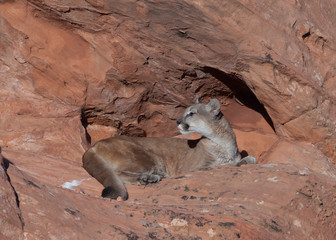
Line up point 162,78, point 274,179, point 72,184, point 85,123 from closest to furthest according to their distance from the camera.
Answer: point 274,179 < point 72,184 < point 162,78 < point 85,123

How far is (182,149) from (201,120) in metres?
0.58

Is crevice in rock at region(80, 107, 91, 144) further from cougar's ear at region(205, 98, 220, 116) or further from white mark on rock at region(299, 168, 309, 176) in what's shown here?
white mark on rock at region(299, 168, 309, 176)

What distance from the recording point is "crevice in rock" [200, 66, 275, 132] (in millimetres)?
7375

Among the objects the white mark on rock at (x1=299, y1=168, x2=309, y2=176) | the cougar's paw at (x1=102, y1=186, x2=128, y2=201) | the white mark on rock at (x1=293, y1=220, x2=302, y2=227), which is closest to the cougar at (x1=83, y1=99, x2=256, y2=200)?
the cougar's paw at (x1=102, y1=186, x2=128, y2=201)

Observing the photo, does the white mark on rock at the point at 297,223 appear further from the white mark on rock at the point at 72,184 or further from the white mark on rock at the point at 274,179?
the white mark on rock at the point at 72,184

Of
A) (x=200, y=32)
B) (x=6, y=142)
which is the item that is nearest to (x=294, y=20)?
(x=200, y=32)

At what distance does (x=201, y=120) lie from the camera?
731cm

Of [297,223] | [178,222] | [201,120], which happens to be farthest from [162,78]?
[178,222]

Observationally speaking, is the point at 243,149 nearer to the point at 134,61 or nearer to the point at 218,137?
the point at 218,137

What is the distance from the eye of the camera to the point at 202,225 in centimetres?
413

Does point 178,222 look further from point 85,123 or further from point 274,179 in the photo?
point 85,123

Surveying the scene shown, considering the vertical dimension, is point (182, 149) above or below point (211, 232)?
below

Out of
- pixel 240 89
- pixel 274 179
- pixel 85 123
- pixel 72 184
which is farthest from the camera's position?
pixel 85 123

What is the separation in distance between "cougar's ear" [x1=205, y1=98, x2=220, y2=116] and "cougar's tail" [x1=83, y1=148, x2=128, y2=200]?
187cm
